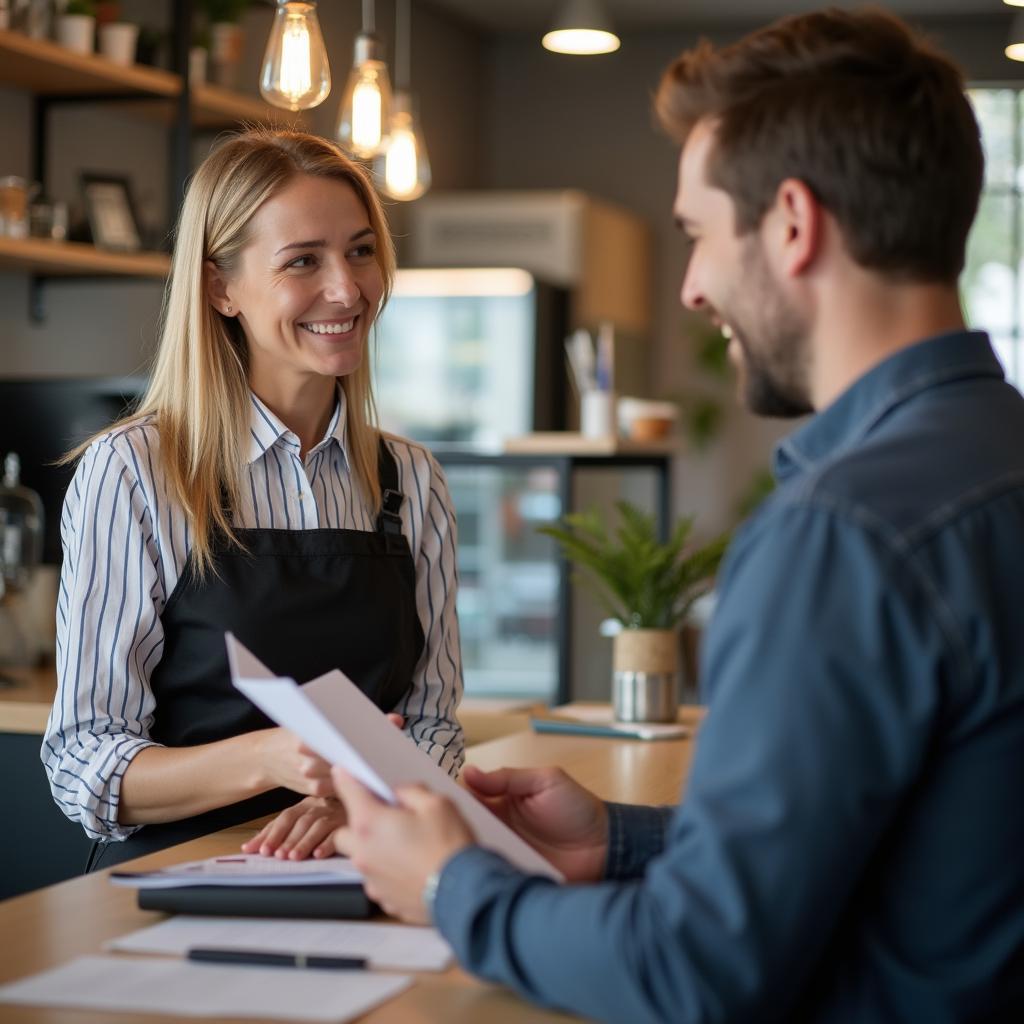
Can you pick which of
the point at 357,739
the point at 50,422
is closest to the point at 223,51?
the point at 50,422

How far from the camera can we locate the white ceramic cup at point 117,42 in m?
4.04

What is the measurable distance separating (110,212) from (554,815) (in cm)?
332

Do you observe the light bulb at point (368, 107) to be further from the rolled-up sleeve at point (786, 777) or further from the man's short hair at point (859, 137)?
the rolled-up sleeve at point (786, 777)

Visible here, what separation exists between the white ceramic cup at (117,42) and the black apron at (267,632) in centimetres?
251

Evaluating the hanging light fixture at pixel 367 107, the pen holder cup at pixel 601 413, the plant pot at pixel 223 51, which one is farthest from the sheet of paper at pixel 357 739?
the plant pot at pixel 223 51

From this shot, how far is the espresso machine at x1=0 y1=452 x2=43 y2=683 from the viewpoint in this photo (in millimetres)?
3217

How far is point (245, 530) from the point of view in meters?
1.94

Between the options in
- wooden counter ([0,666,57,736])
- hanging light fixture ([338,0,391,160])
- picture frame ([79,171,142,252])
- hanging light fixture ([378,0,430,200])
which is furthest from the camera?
picture frame ([79,171,142,252])

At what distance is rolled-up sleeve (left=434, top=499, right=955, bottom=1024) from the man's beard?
171mm

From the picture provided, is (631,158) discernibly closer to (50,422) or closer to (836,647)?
(50,422)

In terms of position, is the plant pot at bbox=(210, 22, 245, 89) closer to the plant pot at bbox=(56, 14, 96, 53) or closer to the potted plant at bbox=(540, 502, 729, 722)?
the plant pot at bbox=(56, 14, 96, 53)

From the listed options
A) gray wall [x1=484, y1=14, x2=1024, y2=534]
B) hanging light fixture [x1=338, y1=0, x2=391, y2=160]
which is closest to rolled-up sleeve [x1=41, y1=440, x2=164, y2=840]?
hanging light fixture [x1=338, y1=0, x2=391, y2=160]

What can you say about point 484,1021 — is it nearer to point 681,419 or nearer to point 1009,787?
point 1009,787

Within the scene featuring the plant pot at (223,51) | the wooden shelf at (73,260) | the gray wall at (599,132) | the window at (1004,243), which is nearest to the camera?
the wooden shelf at (73,260)
